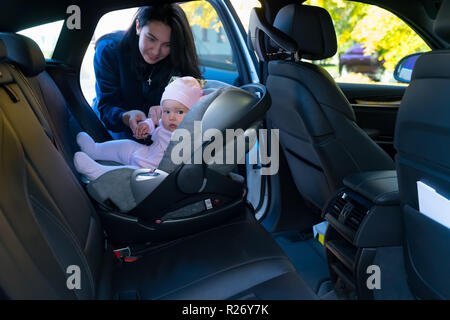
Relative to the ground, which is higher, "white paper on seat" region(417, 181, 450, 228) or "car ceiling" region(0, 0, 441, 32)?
"car ceiling" region(0, 0, 441, 32)

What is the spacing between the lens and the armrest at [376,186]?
1.62 meters

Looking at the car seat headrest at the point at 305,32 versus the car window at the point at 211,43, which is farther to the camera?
the car window at the point at 211,43

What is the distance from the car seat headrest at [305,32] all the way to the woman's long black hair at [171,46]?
0.41 m

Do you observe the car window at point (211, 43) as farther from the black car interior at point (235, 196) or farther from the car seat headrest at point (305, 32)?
the car seat headrest at point (305, 32)

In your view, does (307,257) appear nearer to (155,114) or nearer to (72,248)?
(155,114)

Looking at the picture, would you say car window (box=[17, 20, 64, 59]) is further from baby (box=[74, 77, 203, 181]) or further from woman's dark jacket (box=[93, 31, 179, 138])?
baby (box=[74, 77, 203, 181])

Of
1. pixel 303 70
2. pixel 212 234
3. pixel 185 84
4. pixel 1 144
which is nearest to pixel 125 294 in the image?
pixel 212 234

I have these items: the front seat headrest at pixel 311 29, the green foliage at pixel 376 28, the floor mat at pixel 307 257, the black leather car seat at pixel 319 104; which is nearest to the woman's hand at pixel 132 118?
the black leather car seat at pixel 319 104

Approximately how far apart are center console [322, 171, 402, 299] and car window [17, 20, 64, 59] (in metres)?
1.49

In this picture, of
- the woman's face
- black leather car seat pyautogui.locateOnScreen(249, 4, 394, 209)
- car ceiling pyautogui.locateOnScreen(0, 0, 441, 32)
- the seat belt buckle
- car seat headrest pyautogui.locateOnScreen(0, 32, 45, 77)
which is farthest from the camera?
the woman's face

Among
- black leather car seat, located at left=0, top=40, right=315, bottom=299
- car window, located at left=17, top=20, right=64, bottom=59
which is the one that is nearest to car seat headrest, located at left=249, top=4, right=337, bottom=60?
black leather car seat, located at left=0, top=40, right=315, bottom=299

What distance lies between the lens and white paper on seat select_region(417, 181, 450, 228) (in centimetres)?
122

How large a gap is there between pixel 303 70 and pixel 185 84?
61 cm

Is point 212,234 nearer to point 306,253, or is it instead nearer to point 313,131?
point 313,131
